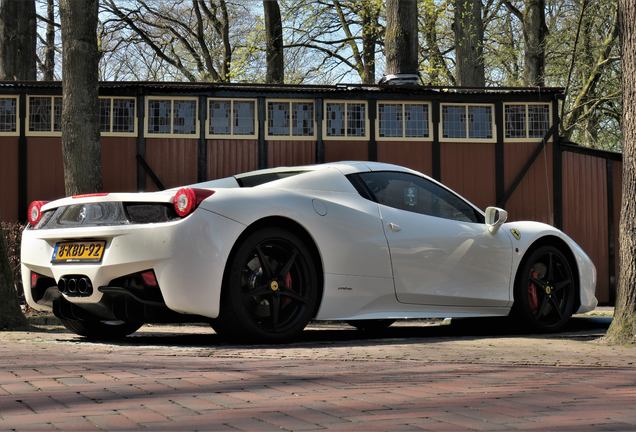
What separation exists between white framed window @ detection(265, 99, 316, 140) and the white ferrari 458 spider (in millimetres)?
8771

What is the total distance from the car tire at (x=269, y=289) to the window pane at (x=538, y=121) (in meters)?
11.2

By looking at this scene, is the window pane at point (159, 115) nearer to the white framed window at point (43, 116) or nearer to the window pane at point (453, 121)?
the white framed window at point (43, 116)

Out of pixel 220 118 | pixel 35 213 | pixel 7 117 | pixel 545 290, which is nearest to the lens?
pixel 35 213

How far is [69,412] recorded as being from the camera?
396cm

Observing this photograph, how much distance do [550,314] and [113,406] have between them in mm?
5431

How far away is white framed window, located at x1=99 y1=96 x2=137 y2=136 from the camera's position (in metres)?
16.7

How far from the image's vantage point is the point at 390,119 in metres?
17.2

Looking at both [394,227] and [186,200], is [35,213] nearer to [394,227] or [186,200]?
[186,200]

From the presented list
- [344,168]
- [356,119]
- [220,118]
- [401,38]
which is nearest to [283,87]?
[220,118]

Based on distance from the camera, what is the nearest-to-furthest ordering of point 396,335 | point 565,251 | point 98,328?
point 98,328, point 396,335, point 565,251

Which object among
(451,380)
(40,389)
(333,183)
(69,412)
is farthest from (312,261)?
(69,412)

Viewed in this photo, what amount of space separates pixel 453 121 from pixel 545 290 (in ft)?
29.7

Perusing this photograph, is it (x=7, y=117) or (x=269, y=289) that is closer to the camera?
(x=269, y=289)

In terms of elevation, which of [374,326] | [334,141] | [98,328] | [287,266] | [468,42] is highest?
[468,42]
